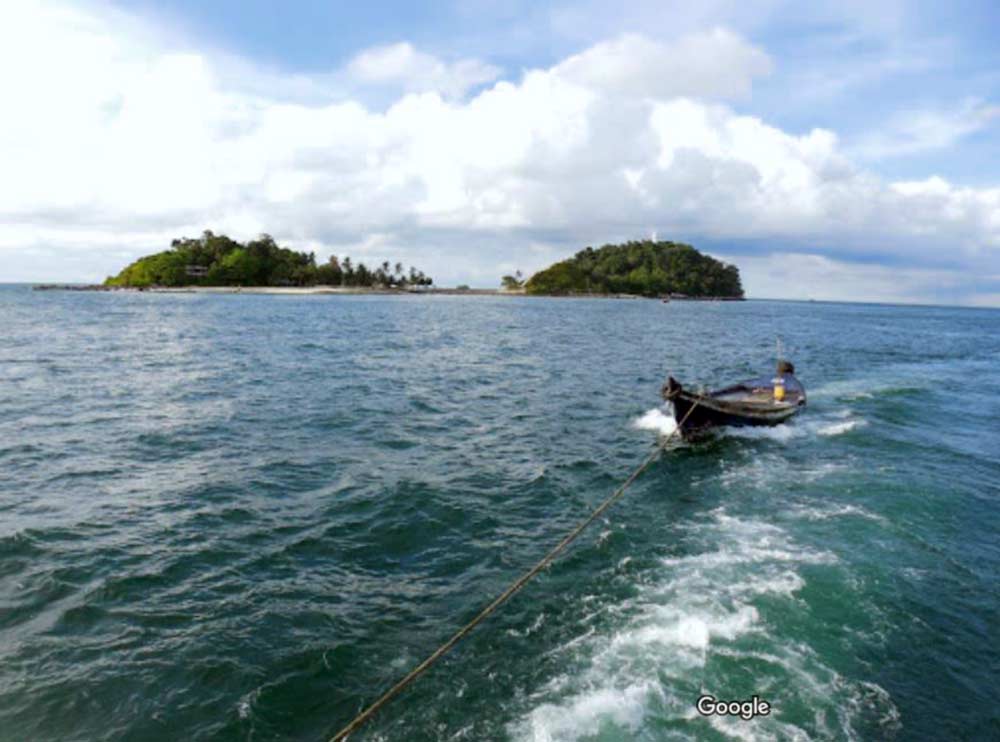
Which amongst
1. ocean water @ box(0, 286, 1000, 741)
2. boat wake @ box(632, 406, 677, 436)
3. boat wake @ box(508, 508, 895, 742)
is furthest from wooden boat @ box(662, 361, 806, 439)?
boat wake @ box(508, 508, 895, 742)

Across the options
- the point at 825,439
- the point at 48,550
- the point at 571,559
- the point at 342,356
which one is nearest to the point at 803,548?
the point at 571,559

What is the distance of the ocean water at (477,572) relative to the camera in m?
8.49

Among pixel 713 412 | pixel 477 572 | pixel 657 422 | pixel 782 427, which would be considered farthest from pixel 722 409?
pixel 477 572

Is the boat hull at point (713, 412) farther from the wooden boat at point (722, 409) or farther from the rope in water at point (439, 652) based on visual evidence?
the rope in water at point (439, 652)

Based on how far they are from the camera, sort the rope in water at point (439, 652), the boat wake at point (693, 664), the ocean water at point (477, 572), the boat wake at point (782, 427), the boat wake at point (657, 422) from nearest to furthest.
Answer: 1. the rope in water at point (439, 652)
2. the boat wake at point (693, 664)
3. the ocean water at point (477, 572)
4. the boat wake at point (782, 427)
5. the boat wake at point (657, 422)

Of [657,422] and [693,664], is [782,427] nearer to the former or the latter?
[657,422]

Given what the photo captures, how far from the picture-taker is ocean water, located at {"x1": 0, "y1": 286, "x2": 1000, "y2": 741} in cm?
849

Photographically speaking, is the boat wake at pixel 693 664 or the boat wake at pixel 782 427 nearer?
the boat wake at pixel 693 664

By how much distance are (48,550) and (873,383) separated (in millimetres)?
45559

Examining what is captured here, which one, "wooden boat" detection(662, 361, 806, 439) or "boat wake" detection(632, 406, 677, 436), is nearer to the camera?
"wooden boat" detection(662, 361, 806, 439)

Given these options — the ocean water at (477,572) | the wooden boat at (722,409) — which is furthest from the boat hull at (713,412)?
the ocean water at (477,572)

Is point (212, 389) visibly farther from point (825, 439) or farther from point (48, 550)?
point (825, 439)

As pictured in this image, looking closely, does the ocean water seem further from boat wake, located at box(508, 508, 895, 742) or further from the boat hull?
the boat hull

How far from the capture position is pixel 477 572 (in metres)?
12.5
